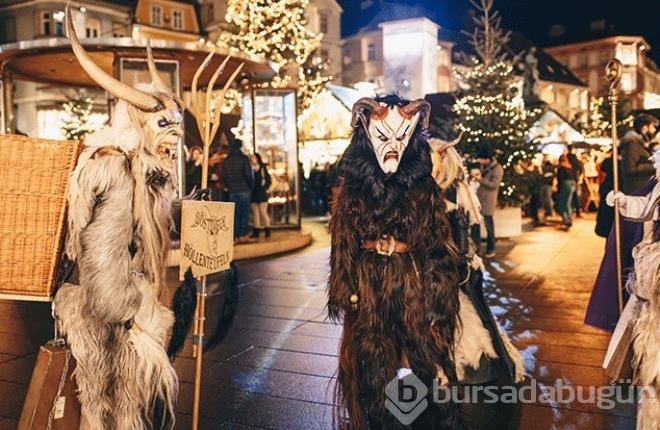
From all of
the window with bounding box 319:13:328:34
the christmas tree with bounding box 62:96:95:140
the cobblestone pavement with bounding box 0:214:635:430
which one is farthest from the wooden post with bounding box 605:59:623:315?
the window with bounding box 319:13:328:34

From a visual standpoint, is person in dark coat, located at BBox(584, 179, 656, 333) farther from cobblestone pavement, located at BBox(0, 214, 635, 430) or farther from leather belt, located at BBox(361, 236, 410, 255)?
leather belt, located at BBox(361, 236, 410, 255)

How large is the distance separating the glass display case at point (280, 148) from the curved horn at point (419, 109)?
11.6 meters

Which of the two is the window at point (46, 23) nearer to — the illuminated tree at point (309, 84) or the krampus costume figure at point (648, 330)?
the illuminated tree at point (309, 84)

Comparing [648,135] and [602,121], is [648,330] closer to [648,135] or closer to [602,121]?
[648,135]

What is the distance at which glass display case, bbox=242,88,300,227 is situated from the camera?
594 inches

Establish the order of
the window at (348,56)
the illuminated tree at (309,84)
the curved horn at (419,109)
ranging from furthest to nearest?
the window at (348,56)
the illuminated tree at (309,84)
the curved horn at (419,109)

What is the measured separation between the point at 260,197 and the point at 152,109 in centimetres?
1081

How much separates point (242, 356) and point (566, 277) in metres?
5.70

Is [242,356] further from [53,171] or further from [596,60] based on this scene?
[596,60]

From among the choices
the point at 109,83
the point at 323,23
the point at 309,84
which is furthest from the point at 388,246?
the point at 323,23

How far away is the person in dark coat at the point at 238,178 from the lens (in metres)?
12.1

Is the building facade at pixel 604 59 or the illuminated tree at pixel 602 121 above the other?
the building facade at pixel 604 59

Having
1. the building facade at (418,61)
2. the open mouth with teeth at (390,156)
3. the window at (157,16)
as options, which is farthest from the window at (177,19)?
the open mouth with teeth at (390,156)

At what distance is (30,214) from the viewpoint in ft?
10.0
